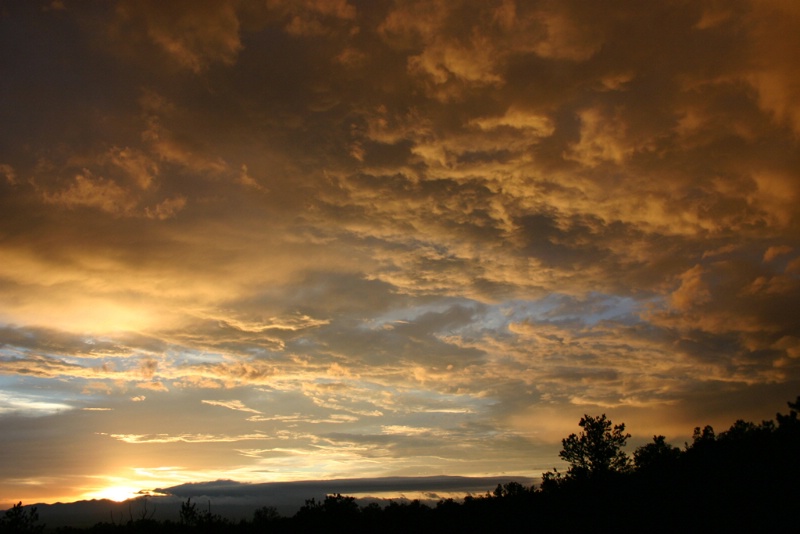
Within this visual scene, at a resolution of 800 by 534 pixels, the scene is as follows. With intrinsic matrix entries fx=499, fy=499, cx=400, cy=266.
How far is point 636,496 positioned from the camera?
92.7 feet

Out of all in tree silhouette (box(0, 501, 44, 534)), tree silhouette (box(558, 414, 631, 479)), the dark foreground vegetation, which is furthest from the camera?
tree silhouette (box(558, 414, 631, 479))

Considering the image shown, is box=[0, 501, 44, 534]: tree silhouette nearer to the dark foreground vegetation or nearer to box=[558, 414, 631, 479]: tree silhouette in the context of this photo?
the dark foreground vegetation

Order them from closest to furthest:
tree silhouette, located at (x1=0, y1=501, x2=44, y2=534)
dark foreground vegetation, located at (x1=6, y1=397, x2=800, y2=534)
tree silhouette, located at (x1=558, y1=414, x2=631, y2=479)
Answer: dark foreground vegetation, located at (x1=6, y1=397, x2=800, y2=534)
tree silhouette, located at (x1=0, y1=501, x2=44, y2=534)
tree silhouette, located at (x1=558, y1=414, x2=631, y2=479)

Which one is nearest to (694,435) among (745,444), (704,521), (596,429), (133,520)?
(596,429)

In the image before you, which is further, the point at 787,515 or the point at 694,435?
the point at 694,435

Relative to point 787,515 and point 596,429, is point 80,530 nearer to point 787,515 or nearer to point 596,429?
point 787,515

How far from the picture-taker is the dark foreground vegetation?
21641 millimetres

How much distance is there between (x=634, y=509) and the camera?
85.8 ft

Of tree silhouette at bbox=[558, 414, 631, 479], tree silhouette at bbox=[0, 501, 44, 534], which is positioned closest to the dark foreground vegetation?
tree silhouette at bbox=[0, 501, 44, 534]

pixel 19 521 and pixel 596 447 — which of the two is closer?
pixel 19 521

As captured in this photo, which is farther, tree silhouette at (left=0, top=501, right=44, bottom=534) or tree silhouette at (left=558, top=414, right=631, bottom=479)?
tree silhouette at (left=558, top=414, right=631, bottom=479)

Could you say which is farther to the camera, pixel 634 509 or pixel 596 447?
pixel 596 447

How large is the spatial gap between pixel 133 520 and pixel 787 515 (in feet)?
126

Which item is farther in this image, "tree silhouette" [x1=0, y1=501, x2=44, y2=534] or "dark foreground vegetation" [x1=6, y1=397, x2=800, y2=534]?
"tree silhouette" [x1=0, y1=501, x2=44, y2=534]
